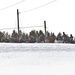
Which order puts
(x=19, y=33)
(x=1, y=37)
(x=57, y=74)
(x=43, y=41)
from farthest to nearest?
1. (x=43, y=41)
2. (x=1, y=37)
3. (x=19, y=33)
4. (x=57, y=74)

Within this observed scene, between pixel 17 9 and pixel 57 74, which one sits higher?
pixel 17 9

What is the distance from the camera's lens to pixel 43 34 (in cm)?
6794

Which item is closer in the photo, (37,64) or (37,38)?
(37,64)

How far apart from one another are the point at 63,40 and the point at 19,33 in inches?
463

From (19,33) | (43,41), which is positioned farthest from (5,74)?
(43,41)

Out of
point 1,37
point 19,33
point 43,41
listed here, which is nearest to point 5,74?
point 19,33

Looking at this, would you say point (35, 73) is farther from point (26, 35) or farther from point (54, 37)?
point (54, 37)

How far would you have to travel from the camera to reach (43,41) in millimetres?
65500

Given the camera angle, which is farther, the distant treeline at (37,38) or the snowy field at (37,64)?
the distant treeline at (37,38)

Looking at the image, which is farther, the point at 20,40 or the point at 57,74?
→ the point at 20,40

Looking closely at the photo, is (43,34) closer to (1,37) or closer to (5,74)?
(1,37)

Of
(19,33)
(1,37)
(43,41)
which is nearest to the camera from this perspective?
(19,33)

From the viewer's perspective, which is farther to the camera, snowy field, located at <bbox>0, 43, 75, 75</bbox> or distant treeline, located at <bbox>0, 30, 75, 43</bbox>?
distant treeline, located at <bbox>0, 30, 75, 43</bbox>

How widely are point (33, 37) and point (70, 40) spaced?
24.0 ft
